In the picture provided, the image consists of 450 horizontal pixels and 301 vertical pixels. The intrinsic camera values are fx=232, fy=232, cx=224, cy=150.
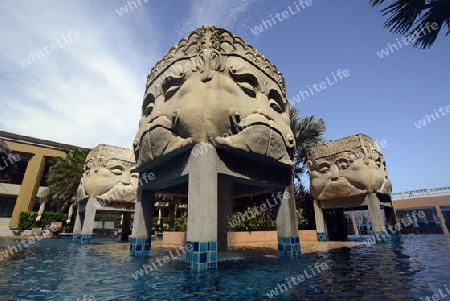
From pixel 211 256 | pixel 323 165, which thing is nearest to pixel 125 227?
pixel 211 256

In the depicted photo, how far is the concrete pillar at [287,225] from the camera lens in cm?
737

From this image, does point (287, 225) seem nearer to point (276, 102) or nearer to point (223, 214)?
point (223, 214)

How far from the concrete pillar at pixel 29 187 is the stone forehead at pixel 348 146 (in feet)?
106

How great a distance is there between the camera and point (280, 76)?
9.14 metres

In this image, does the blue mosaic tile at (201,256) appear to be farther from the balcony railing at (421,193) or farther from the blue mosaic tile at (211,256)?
the balcony railing at (421,193)

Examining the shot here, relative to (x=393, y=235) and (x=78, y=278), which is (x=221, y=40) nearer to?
(x=78, y=278)

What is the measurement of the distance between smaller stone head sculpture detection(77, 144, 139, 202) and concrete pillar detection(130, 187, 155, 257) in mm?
6460

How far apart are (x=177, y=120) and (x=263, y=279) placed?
13.9 ft

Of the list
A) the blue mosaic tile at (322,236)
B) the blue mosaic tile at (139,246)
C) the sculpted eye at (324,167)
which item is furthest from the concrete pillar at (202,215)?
the blue mosaic tile at (322,236)

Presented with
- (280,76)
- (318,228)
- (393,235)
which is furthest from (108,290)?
(393,235)

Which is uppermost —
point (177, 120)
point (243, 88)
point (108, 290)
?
point (243, 88)

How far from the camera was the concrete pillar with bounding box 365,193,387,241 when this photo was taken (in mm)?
11320

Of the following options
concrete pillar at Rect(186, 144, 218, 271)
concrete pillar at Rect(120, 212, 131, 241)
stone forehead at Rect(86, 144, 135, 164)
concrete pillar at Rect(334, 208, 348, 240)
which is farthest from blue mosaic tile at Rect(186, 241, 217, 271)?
concrete pillar at Rect(120, 212, 131, 241)

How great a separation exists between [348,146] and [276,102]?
6653mm
